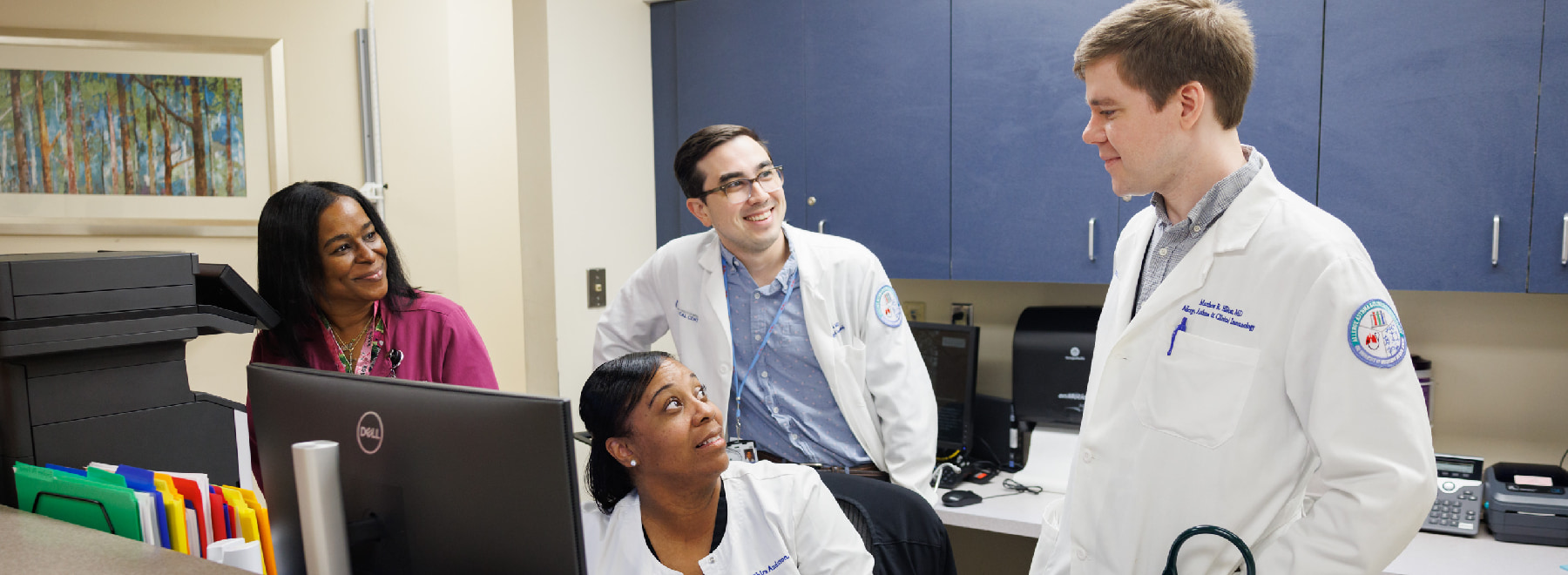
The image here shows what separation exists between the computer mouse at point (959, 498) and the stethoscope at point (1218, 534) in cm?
119

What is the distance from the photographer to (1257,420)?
1185mm

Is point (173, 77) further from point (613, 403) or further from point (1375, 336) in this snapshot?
point (1375, 336)

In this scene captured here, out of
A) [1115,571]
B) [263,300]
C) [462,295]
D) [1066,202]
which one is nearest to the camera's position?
[1115,571]

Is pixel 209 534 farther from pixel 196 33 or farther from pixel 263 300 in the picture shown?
pixel 196 33

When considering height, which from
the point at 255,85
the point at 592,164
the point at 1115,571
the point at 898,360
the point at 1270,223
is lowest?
the point at 1115,571

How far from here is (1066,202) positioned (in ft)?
8.50

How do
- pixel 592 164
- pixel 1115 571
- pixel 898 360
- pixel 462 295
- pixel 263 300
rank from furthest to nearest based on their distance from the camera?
pixel 462 295 → pixel 592 164 → pixel 898 360 → pixel 263 300 → pixel 1115 571

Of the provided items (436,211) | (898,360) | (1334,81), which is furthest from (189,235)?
(1334,81)

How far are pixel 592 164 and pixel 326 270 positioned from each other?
1412 millimetres

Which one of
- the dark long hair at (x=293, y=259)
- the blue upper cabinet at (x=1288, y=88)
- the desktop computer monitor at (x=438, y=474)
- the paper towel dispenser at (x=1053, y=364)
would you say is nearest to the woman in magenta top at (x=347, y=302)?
the dark long hair at (x=293, y=259)

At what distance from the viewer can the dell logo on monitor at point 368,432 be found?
1.00 metres

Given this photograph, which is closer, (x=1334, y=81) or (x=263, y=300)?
(x=263, y=300)

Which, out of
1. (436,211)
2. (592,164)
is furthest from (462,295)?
(592,164)

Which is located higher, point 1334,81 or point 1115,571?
point 1334,81
